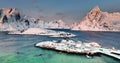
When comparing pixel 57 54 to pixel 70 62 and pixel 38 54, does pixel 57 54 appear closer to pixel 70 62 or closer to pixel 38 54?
pixel 38 54

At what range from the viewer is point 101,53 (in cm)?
6419

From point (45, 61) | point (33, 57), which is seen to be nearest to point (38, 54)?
point (33, 57)

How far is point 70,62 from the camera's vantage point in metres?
54.9

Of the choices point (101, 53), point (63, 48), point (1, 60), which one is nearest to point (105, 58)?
point (101, 53)

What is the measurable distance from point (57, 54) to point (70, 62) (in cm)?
1037

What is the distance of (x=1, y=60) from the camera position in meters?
55.8

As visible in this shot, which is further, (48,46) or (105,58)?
(48,46)

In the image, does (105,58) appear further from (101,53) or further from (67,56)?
(67,56)

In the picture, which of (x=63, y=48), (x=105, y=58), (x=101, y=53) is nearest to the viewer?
(x=105, y=58)

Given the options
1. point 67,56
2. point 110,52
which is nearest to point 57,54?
point 67,56

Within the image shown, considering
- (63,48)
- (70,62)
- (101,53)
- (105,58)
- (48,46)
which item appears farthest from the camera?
(48,46)

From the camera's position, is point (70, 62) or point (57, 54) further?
point (57, 54)

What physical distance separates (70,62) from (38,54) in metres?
13.2

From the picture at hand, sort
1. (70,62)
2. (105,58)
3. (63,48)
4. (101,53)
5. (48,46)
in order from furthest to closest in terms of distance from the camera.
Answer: (48,46) < (63,48) < (101,53) < (105,58) < (70,62)
